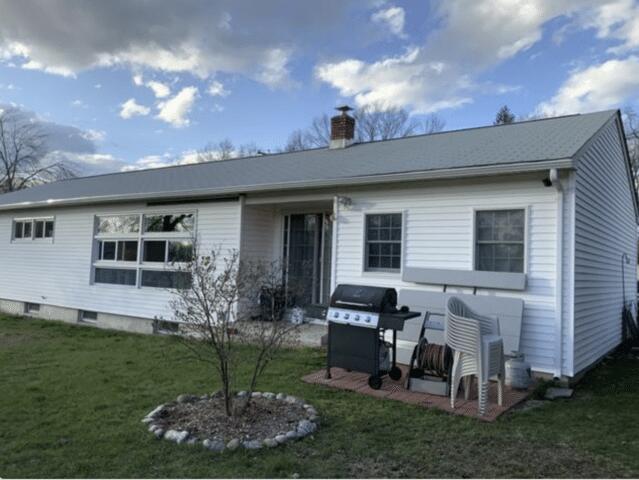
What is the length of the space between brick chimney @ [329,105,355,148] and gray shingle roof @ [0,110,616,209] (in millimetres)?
279

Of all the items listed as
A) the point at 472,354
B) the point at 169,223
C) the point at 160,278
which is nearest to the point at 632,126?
the point at 169,223

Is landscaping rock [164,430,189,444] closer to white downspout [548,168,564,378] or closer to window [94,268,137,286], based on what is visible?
white downspout [548,168,564,378]

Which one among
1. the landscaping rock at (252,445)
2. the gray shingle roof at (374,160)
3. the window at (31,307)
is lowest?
the window at (31,307)

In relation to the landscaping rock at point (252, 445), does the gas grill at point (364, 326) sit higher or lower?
higher

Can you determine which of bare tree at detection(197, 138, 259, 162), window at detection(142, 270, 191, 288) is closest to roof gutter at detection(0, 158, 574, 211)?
window at detection(142, 270, 191, 288)

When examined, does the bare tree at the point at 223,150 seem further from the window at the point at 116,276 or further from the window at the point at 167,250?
the window at the point at 167,250

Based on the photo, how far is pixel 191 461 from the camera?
335 cm

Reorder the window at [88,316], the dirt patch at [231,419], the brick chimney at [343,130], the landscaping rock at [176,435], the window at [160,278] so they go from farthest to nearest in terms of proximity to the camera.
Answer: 1. the window at [88,316]
2. the brick chimney at [343,130]
3. the window at [160,278]
4. the dirt patch at [231,419]
5. the landscaping rock at [176,435]

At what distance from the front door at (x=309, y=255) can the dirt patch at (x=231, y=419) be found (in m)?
4.77

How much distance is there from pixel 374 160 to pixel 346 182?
1.36m

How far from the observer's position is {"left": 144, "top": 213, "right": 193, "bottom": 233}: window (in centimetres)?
993

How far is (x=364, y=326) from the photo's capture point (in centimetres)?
531

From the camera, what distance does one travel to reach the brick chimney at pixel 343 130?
11289 millimetres

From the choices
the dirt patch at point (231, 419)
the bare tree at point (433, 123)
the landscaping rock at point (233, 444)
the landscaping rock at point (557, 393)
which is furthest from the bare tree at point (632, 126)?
the landscaping rock at point (233, 444)
